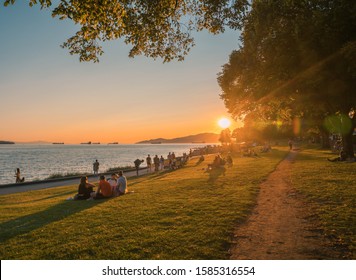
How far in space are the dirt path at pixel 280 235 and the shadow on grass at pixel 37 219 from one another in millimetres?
6963

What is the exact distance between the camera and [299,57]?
2164 centimetres

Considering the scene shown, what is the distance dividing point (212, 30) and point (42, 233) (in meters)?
11.4

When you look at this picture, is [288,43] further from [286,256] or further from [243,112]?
[286,256]

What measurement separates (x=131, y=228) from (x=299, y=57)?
1891cm

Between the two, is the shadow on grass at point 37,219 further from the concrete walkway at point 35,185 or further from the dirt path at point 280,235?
the concrete walkway at point 35,185

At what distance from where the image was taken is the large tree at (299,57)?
61.2ft

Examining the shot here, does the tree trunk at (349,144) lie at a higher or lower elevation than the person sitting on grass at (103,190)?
higher

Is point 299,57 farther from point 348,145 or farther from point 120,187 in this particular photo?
point 120,187

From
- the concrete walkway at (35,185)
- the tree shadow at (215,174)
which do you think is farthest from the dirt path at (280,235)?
the concrete walkway at (35,185)

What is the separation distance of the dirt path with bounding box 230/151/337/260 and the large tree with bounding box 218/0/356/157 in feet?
35.4

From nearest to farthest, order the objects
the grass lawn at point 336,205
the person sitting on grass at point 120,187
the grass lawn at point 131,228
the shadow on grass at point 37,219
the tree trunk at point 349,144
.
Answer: the grass lawn at point 131,228 → the grass lawn at point 336,205 → the shadow on grass at point 37,219 → the person sitting on grass at point 120,187 → the tree trunk at point 349,144

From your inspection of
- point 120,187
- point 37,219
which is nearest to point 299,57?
point 120,187

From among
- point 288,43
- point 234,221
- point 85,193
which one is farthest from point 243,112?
point 234,221

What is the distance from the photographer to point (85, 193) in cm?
1579
